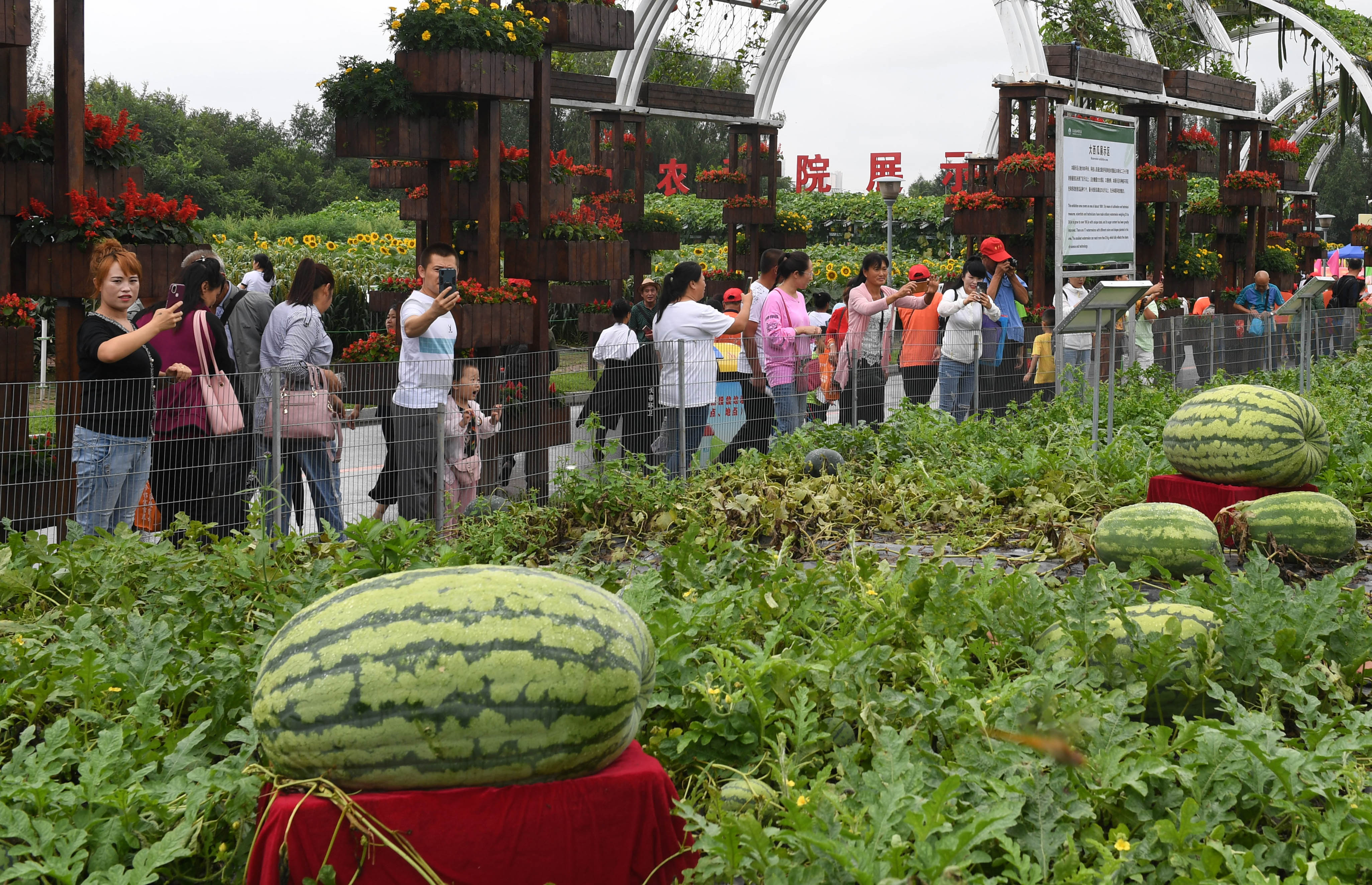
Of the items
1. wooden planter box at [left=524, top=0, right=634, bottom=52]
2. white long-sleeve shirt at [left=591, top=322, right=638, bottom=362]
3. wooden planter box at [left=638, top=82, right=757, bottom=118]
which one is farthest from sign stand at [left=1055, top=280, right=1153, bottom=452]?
wooden planter box at [left=638, top=82, right=757, bottom=118]

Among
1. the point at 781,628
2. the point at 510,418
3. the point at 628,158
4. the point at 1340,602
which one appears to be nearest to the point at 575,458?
the point at 510,418

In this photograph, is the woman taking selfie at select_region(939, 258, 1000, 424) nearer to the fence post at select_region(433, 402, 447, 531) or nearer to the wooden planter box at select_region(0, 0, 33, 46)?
the fence post at select_region(433, 402, 447, 531)

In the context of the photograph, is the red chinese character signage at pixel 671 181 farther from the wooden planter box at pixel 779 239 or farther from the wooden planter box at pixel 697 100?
the wooden planter box at pixel 697 100

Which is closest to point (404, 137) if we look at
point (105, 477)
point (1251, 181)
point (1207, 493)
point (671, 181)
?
point (105, 477)

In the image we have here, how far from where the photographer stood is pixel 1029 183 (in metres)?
16.5

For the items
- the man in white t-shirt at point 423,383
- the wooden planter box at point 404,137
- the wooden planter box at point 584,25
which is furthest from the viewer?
the wooden planter box at point 584,25

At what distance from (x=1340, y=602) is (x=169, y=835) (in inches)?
136

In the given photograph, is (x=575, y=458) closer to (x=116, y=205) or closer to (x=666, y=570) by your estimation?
(x=116, y=205)

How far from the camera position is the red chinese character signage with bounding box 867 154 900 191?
4131 cm

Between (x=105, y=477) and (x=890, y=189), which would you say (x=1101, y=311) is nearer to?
(x=105, y=477)

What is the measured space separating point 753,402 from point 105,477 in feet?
17.0

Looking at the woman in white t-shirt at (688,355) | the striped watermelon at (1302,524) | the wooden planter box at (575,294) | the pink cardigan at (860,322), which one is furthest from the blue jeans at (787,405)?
the wooden planter box at (575,294)

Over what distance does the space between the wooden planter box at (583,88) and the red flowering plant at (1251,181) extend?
1240cm

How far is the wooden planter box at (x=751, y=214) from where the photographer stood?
22.6m
